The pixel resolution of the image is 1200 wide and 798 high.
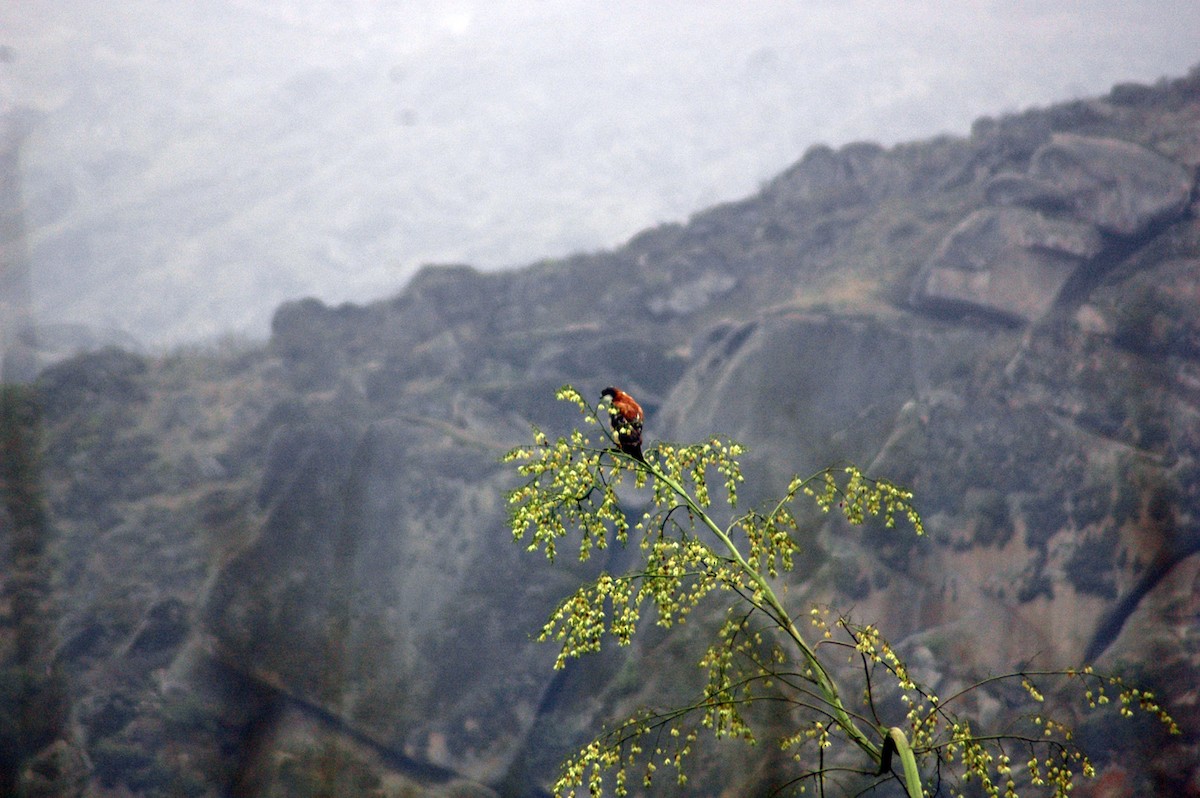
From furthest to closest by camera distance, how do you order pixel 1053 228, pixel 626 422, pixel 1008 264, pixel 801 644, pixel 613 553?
pixel 1008 264 → pixel 1053 228 → pixel 613 553 → pixel 626 422 → pixel 801 644

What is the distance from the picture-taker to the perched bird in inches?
191

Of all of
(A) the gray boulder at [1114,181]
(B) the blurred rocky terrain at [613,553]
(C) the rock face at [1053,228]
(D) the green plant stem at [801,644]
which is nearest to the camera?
(D) the green plant stem at [801,644]

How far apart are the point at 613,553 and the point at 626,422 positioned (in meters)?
32.0

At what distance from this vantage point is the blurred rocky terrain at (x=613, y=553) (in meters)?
25.4

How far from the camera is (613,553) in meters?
36.2

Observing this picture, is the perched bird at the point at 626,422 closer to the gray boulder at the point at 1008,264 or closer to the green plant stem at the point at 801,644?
the green plant stem at the point at 801,644

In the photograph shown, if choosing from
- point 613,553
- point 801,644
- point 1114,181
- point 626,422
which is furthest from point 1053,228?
point 801,644

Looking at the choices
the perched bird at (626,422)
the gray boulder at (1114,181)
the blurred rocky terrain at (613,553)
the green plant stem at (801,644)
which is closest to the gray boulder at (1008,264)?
the blurred rocky terrain at (613,553)

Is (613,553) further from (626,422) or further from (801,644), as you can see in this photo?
(801,644)

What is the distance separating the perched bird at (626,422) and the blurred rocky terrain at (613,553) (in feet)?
61.0

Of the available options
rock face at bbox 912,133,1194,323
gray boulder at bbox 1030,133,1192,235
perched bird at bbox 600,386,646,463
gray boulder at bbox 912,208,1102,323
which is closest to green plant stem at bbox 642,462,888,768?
perched bird at bbox 600,386,646,463

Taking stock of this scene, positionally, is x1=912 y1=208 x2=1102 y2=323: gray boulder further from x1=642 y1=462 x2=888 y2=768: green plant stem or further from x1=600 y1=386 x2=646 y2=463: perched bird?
x1=642 y1=462 x2=888 y2=768: green plant stem

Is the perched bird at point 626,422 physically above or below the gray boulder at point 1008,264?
above

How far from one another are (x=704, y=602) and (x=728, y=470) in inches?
860
